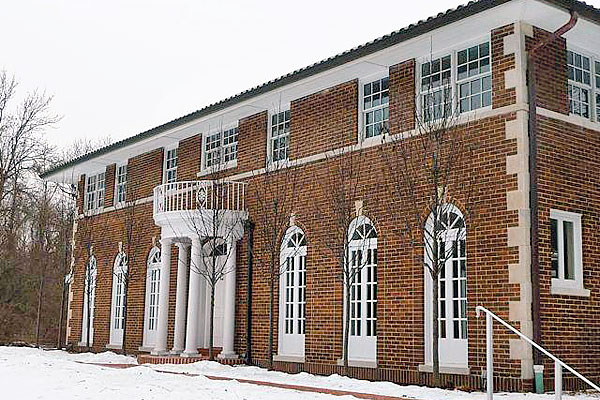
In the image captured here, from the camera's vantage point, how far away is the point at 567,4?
12.4 metres

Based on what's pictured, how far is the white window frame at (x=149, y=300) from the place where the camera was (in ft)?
71.2

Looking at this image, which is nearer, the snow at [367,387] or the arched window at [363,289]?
the snow at [367,387]

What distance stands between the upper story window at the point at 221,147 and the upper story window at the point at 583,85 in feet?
28.5

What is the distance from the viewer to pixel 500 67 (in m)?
13.1

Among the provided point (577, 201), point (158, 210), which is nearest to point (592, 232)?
point (577, 201)

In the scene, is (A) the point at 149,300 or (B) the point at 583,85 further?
(A) the point at 149,300

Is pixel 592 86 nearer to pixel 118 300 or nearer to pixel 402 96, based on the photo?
pixel 402 96

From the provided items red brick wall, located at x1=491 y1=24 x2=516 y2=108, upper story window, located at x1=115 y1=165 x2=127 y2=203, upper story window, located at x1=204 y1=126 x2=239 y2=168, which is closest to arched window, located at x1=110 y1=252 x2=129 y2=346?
upper story window, located at x1=115 y1=165 x2=127 y2=203

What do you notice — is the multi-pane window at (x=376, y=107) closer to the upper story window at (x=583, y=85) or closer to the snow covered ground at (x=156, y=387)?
the upper story window at (x=583, y=85)

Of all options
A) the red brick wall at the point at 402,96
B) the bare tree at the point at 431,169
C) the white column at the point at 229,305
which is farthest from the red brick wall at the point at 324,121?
the white column at the point at 229,305

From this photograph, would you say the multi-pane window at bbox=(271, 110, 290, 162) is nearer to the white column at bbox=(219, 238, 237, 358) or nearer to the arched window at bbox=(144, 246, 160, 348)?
the white column at bbox=(219, 238, 237, 358)

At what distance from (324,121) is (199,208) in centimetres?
365

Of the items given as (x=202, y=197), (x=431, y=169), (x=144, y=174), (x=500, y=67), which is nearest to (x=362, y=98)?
(x=431, y=169)

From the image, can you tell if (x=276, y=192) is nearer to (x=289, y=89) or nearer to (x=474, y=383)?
(x=289, y=89)
